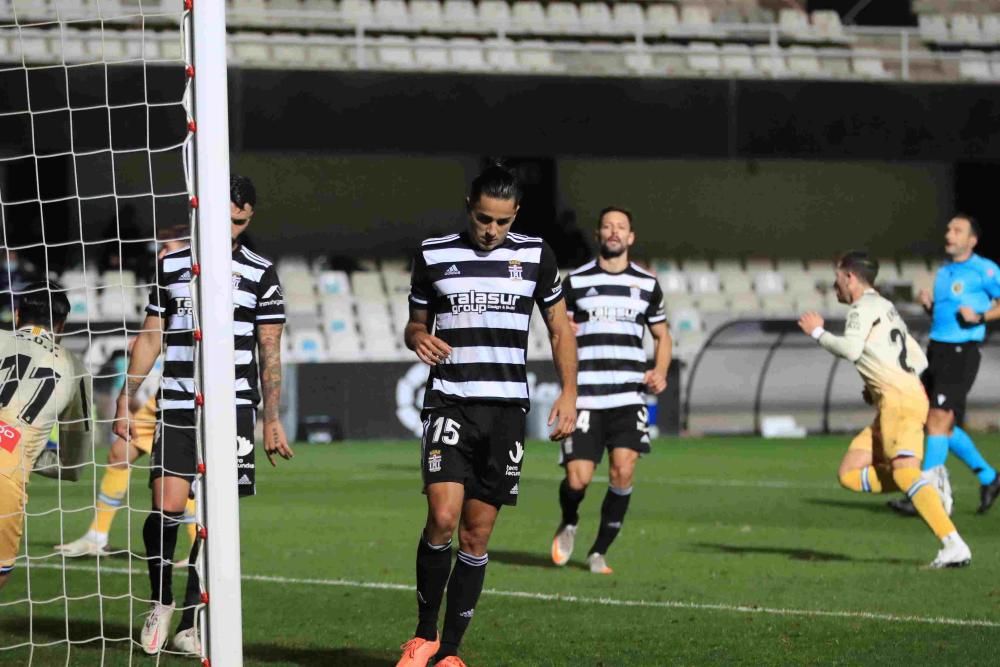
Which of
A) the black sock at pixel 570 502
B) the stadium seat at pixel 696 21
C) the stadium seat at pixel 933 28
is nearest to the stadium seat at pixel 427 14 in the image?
the stadium seat at pixel 696 21

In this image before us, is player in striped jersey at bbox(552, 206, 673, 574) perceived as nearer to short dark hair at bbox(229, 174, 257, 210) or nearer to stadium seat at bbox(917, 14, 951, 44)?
short dark hair at bbox(229, 174, 257, 210)

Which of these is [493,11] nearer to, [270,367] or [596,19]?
[596,19]

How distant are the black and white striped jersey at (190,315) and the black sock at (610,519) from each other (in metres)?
3.07

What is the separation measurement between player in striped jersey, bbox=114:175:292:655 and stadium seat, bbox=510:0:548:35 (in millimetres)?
17541

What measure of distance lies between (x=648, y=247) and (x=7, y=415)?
21474mm

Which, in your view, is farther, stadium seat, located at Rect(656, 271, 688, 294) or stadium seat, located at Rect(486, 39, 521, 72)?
stadium seat, located at Rect(656, 271, 688, 294)

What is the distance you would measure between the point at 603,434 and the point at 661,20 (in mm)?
16921

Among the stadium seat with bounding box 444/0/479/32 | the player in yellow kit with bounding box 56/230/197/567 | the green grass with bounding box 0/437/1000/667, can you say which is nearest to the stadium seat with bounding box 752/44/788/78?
the stadium seat with bounding box 444/0/479/32

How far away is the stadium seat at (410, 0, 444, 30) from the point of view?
22902mm

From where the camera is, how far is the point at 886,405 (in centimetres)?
891

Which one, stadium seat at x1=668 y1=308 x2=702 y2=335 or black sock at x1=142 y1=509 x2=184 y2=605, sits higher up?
black sock at x1=142 y1=509 x2=184 y2=605

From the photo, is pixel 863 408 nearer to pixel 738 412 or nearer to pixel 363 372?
pixel 738 412

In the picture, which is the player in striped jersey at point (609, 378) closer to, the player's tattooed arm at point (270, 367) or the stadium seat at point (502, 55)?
the player's tattooed arm at point (270, 367)

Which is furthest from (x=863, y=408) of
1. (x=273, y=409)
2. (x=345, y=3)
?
(x=273, y=409)
